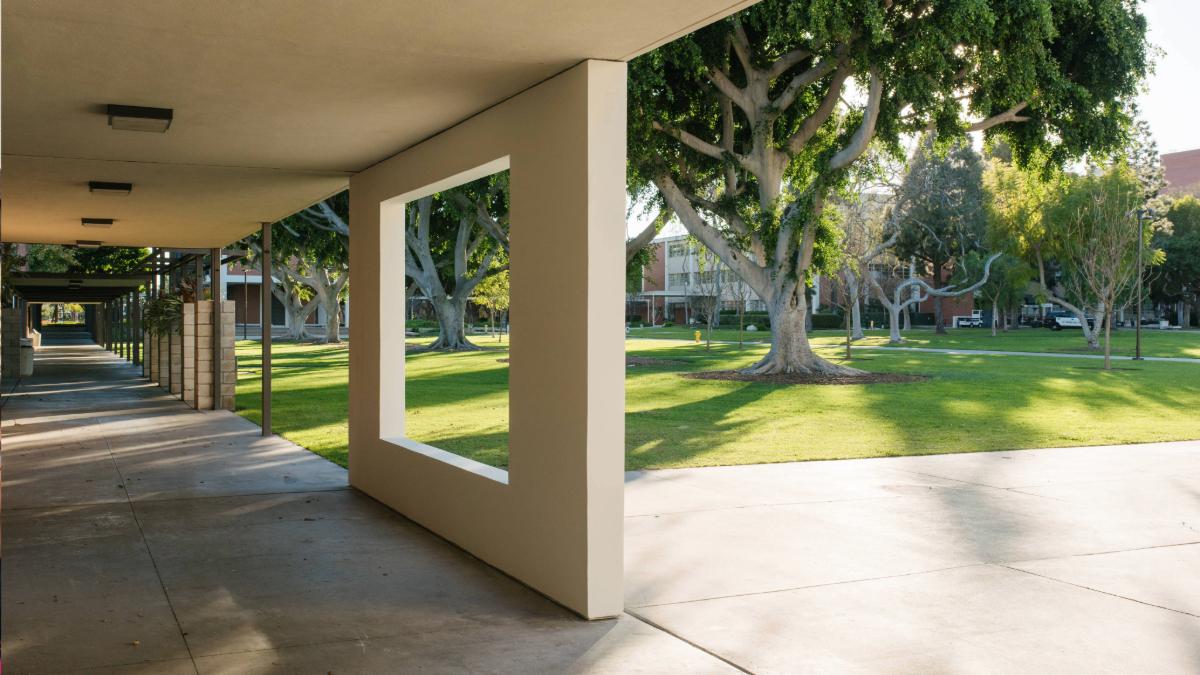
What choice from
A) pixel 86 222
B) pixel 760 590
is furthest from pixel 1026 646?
pixel 86 222

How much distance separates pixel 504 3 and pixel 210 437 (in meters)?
10.8

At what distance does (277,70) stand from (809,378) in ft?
64.5

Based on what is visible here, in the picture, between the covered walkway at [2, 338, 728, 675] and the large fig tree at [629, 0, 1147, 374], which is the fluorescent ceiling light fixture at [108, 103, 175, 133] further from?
the large fig tree at [629, 0, 1147, 374]

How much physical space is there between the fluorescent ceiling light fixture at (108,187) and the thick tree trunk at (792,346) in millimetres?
16352

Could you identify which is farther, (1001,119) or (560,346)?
(1001,119)

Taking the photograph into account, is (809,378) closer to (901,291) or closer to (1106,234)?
(1106,234)

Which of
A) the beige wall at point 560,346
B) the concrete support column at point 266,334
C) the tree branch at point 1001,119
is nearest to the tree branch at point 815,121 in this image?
the tree branch at point 1001,119

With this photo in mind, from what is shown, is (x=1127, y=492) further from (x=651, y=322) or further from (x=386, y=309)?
(x=651, y=322)

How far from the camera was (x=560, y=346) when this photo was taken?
6031mm

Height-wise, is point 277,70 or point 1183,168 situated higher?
point 1183,168

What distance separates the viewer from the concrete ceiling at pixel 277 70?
193 inches

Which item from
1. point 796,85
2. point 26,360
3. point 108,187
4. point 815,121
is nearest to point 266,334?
point 108,187

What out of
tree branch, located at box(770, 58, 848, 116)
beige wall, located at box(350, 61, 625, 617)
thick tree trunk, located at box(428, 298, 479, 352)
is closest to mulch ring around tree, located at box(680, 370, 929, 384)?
tree branch, located at box(770, 58, 848, 116)

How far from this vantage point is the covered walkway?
5.02m
